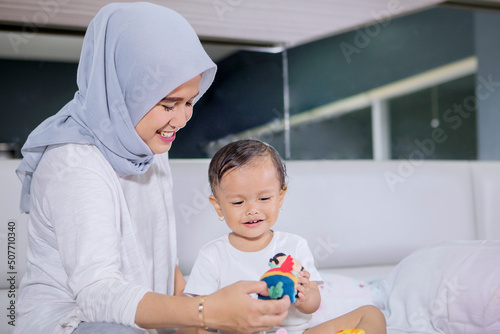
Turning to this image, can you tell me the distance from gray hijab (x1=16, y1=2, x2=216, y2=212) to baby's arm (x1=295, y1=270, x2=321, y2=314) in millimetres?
485

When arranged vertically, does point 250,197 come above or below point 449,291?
above

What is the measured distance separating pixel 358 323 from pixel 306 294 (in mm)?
182

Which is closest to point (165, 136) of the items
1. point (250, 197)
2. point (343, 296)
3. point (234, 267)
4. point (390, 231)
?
point (250, 197)

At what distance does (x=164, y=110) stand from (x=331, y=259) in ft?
3.63

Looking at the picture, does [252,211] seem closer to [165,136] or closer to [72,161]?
[165,136]

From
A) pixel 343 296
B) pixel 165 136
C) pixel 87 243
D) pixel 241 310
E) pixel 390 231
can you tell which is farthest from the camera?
pixel 390 231

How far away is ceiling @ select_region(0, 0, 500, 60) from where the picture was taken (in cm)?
220

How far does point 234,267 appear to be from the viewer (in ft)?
4.42

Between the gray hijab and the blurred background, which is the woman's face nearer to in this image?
the gray hijab

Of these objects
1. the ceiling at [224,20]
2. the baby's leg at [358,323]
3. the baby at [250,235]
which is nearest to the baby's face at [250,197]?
the baby at [250,235]

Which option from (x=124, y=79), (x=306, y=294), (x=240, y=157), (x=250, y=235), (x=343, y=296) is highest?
(x=124, y=79)

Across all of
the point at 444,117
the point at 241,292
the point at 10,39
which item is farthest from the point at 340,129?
the point at 241,292

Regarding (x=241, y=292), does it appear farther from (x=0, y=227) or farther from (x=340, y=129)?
(x=340, y=129)

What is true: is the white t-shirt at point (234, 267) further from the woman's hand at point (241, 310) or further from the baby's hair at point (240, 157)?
the woman's hand at point (241, 310)
